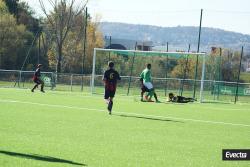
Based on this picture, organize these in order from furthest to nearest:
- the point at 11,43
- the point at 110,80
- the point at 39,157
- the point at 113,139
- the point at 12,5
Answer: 1. the point at 12,5
2. the point at 11,43
3. the point at 110,80
4. the point at 113,139
5. the point at 39,157

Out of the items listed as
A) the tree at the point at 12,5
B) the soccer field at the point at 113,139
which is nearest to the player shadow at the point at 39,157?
the soccer field at the point at 113,139

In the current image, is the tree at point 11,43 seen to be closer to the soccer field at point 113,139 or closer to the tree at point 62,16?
the tree at point 62,16

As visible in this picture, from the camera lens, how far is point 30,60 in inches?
2196

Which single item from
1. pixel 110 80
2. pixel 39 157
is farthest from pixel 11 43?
pixel 39 157

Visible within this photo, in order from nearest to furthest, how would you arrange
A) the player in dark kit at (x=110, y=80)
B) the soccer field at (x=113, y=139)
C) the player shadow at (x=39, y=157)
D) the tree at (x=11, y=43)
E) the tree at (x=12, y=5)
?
the player shadow at (x=39, y=157)
the soccer field at (x=113, y=139)
the player in dark kit at (x=110, y=80)
the tree at (x=11, y=43)
the tree at (x=12, y=5)

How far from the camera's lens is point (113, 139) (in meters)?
13.1

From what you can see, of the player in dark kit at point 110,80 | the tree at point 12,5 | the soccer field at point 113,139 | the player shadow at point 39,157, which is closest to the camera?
the player shadow at point 39,157

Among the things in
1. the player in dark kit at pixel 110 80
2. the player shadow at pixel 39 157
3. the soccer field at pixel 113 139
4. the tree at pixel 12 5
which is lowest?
the soccer field at pixel 113 139

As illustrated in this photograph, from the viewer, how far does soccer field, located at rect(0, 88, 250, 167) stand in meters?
10.3

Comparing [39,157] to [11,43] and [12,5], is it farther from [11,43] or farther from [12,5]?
[12,5]

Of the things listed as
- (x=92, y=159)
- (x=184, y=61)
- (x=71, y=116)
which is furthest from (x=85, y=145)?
(x=184, y=61)

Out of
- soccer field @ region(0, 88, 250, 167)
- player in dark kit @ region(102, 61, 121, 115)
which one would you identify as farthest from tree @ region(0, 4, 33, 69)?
player in dark kit @ region(102, 61, 121, 115)

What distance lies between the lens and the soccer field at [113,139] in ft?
33.7

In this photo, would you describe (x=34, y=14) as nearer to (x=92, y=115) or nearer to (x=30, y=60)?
(x=30, y=60)
